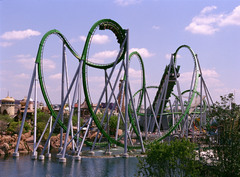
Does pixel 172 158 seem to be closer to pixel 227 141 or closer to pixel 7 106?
pixel 227 141

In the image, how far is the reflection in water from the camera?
870 inches

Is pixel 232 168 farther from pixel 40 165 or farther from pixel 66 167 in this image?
pixel 40 165

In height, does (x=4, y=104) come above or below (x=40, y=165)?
above

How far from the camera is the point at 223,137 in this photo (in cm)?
1289

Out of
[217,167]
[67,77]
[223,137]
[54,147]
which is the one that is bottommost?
[54,147]

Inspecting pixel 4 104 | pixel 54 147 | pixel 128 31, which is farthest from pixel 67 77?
pixel 4 104

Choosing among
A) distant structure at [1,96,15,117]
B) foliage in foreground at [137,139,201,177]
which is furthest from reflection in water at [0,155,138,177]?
distant structure at [1,96,15,117]

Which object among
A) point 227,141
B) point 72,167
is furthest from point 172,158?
point 72,167

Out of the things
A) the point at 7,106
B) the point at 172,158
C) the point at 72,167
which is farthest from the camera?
the point at 7,106

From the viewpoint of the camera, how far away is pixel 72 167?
24000 mm

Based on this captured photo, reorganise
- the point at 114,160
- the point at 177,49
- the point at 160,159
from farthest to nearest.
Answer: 1. the point at 177,49
2. the point at 114,160
3. the point at 160,159

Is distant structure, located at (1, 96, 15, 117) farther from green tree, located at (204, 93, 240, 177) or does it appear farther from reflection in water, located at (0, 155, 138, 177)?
green tree, located at (204, 93, 240, 177)

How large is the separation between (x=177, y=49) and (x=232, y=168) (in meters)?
28.9

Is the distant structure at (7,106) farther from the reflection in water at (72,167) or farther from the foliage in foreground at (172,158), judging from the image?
the foliage in foreground at (172,158)
